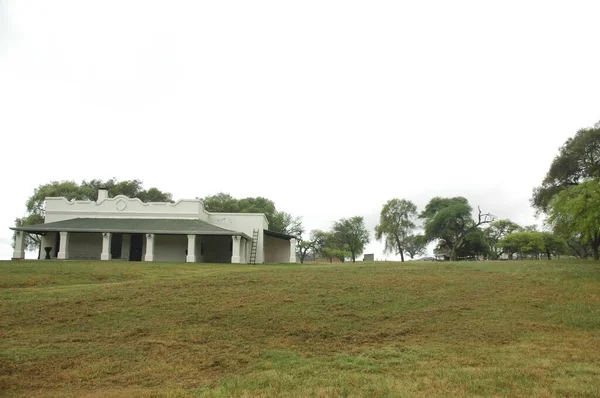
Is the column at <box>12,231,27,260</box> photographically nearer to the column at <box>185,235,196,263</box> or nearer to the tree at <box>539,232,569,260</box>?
the column at <box>185,235,196,263</box>

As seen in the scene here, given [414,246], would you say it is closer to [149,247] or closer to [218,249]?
[218,249]

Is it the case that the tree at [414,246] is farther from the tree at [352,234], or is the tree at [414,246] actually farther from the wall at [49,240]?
the wall at [49,240]

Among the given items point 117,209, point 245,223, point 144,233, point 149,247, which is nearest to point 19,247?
point 117,209

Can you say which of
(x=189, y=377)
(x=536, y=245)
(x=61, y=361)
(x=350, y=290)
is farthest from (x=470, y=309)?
(x=536, y=245)

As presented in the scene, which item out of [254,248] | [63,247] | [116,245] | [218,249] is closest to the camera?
[63,247]

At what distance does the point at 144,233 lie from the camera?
32.7m

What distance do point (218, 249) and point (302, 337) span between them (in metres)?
28.2

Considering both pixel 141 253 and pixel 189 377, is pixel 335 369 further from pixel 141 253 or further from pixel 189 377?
pixel 141 253

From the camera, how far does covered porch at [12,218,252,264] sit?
32375 millimetres

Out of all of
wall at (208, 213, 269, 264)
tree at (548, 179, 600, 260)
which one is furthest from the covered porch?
tree at (548, 179, 600, 260)

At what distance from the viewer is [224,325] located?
11.8 meters

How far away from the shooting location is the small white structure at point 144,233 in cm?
3256

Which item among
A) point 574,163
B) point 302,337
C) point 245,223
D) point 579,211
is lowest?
point 302,337

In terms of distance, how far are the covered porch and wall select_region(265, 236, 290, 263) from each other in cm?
413
